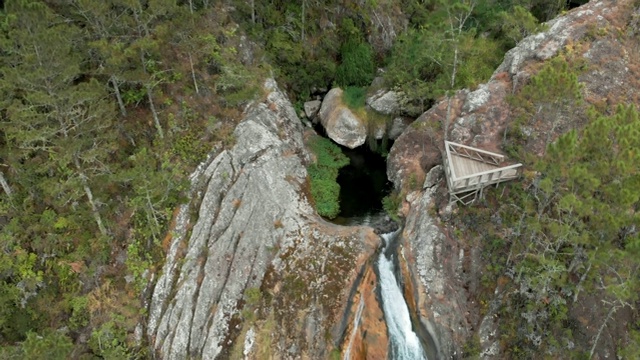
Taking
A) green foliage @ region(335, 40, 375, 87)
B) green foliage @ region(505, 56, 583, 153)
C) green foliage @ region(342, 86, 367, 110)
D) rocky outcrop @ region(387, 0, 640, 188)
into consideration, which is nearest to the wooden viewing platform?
rocky outcrop @ region(387, 0, 640, 188)

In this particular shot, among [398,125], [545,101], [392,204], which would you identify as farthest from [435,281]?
[398,125]

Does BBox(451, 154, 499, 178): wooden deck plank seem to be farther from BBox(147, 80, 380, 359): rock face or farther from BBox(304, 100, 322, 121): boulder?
BBox(304, 100, 322, 121): boulder

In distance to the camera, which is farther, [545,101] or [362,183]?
[362,183]

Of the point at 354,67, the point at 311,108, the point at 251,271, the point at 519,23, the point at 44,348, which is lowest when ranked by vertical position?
the point at 251,271

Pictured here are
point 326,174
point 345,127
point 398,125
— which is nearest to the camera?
point 326,174

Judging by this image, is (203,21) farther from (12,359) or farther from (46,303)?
(12,359)

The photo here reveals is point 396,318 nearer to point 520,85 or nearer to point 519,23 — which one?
point 520,85

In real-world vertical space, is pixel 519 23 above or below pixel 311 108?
above
